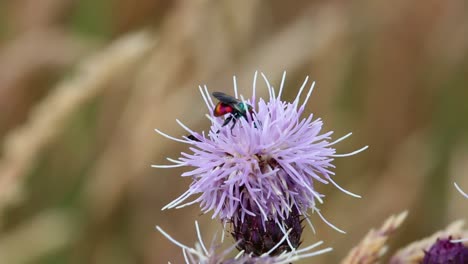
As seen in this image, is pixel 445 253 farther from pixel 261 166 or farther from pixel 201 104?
pixel 201 104

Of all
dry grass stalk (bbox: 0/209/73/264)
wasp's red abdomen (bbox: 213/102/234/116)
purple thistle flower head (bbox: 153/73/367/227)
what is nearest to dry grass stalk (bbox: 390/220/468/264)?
purple thistle flower head (bbox: 153/73/367/227)

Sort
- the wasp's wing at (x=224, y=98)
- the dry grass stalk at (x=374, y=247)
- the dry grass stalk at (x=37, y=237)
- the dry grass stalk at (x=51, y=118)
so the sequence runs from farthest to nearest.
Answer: the dry grass stalk at (x=37, y=237)
the dry grass stalk at (x=51, y=118)
the dry grass stalk at (x=374, y=247)
the wasp's wing at (x=224, y=98)

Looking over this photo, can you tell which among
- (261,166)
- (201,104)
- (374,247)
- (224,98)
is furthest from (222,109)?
(201,104)

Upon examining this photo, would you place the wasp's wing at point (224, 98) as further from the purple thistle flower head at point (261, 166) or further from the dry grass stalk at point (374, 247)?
the dry grass stalk at point (374, 247)

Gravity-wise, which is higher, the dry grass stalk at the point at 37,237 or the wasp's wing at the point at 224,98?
the wasp's wing at the point at 224,98

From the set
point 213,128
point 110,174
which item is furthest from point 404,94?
point 213,128

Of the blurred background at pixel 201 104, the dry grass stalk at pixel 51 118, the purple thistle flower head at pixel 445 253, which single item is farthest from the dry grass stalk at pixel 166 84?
the purple thistle flower head at pixel 445 253

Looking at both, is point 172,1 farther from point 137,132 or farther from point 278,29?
point 137,132
